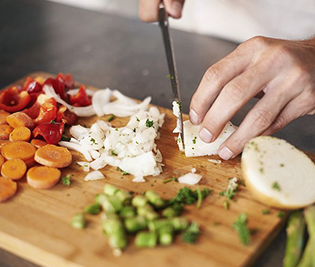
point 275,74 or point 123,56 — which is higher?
point 275,74

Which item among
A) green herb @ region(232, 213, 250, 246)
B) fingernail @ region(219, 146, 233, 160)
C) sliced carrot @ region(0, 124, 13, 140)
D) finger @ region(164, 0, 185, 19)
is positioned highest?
finger @ region(164, 0, 185, 19)

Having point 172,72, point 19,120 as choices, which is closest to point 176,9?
point 172,72

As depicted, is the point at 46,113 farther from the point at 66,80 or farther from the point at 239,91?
the point at 239,91

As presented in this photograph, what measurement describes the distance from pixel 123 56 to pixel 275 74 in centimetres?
183

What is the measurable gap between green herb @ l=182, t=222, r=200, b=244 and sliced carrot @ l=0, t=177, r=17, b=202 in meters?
0.83

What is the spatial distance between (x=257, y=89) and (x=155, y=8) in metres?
1.09

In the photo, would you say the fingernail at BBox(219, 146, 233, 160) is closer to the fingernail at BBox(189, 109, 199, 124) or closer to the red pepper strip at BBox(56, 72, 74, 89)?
the fingernail at BBox(189, 109, 199, 124)

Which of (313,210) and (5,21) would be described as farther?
(5,21)

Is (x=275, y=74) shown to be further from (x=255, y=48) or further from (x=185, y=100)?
(x=185, y=100)

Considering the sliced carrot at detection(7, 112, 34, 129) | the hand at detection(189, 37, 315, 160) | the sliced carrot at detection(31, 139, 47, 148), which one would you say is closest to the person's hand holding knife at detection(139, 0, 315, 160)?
the hand at detection(189, 37, 315, 160)

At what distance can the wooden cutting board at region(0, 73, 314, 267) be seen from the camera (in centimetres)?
171

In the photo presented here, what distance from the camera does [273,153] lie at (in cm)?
205

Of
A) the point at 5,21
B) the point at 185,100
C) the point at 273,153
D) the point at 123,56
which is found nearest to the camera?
the point at 273,153

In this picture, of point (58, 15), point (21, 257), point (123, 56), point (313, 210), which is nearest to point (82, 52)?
point (123, 56)
